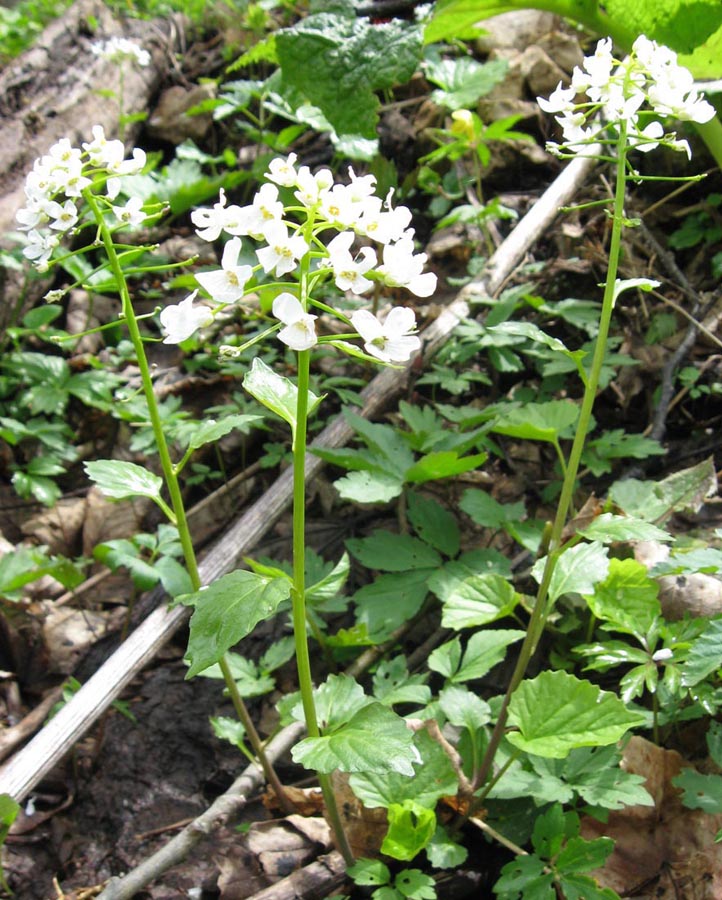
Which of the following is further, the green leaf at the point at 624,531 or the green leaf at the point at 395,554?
the green leaf at the point at 395,554

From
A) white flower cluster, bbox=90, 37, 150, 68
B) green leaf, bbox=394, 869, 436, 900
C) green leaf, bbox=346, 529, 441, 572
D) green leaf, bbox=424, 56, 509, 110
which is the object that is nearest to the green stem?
green leaf, bbox=394, 869, 436, 900

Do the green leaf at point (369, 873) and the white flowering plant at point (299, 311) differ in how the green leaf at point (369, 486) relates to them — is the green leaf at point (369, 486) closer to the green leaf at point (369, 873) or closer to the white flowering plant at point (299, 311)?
the white flowering plant at point (299, 311)

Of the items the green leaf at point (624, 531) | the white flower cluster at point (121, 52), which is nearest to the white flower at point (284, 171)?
the green leaf at point (624, 531)

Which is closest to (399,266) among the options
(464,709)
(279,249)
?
(279,249)

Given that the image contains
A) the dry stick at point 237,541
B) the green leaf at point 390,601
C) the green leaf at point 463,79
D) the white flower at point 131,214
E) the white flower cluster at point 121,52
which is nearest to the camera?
the white flower at point 131,214

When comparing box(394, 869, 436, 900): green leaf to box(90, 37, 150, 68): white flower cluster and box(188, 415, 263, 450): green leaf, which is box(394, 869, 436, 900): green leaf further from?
box(90, 37, 150, 68): white flower cluster

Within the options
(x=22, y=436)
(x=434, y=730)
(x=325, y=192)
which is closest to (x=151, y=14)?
(x=22, y=436)

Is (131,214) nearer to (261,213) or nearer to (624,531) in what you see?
(261,213)
